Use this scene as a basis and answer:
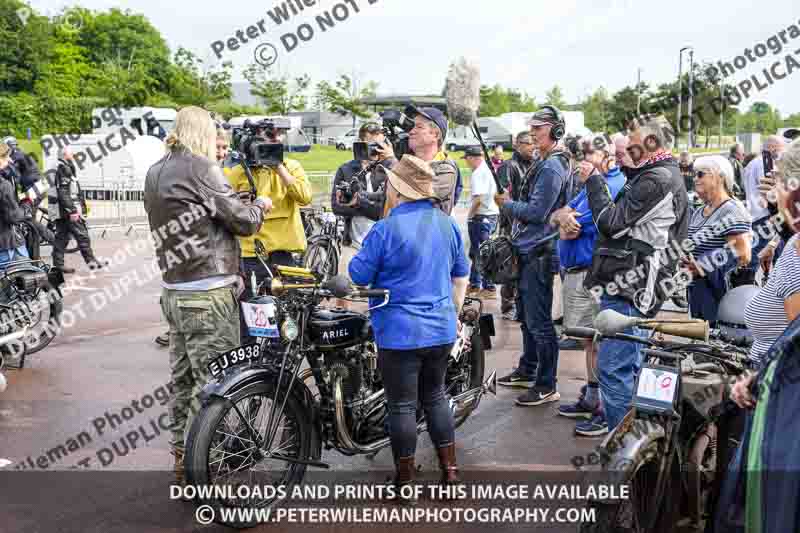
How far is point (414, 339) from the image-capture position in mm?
4520

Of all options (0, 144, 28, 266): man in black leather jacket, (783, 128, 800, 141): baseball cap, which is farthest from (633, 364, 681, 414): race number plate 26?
(783, 128, 800, 141): baseball cap

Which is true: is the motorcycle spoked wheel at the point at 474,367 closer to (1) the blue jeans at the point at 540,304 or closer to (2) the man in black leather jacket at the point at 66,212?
(1) the blue jeans at the point at 540,304

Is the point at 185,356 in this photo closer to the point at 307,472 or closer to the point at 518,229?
the point at 307,472

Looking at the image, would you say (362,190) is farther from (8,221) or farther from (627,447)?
(627,447)

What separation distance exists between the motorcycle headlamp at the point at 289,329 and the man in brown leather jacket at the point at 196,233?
0.47m

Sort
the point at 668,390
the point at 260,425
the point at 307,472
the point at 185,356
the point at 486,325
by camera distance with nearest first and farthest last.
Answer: the point at 668,390, the point at 260,425, the point at 185,356, the point at 307,472, the point at 486,325

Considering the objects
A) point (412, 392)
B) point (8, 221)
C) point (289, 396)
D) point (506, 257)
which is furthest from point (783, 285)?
point (8, 221)

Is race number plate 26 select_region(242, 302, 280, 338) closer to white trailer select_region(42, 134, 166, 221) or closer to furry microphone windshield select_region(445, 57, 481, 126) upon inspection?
furry microphone windshield select_region(445, 57, 481, 126)

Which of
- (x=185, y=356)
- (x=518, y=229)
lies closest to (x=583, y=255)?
(x=518, y=229)

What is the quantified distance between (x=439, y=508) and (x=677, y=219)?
7.25 feet

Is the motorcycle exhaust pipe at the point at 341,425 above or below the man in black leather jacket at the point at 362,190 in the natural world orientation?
below

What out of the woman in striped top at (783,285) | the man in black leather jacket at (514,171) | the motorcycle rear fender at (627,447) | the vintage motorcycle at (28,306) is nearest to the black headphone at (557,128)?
the man in black leather jacket at (514,171)

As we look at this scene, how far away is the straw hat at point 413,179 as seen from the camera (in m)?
4.50

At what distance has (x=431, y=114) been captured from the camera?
17.7 feet
